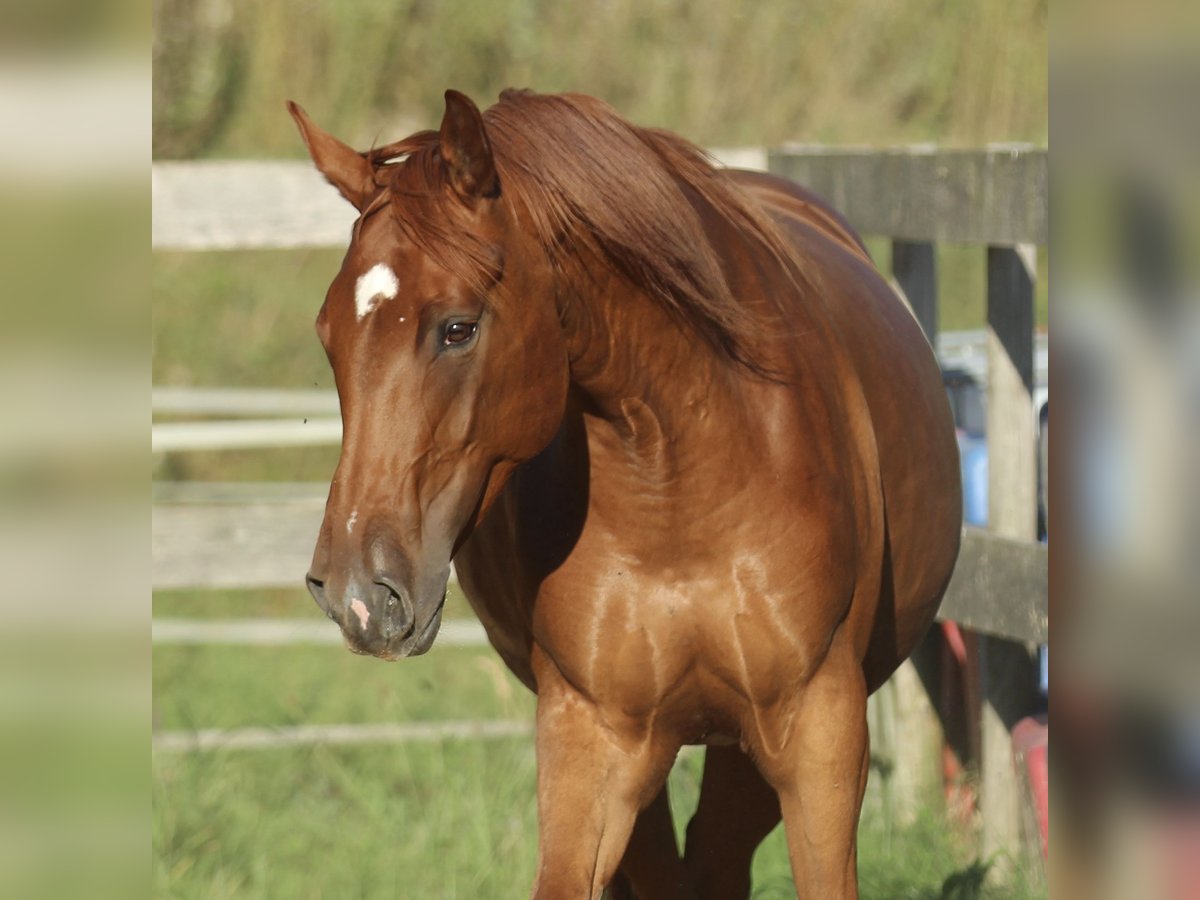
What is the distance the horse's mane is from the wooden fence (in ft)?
5.73

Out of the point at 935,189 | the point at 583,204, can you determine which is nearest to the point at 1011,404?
the point at 935,189

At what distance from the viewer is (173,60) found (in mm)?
10461

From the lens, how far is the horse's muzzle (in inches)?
76.7

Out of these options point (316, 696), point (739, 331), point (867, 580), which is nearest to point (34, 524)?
point (739, 331)

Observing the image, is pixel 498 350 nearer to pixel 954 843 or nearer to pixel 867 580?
pixel 867 580

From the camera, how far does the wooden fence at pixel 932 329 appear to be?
13.3ft

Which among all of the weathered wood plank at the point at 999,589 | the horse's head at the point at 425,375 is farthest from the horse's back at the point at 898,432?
the horse's head at the point at 425,375

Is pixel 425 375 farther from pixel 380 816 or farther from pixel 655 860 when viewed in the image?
pixel 380 816

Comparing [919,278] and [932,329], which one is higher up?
[919,278]

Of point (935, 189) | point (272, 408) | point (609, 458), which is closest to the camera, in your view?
point (609, 458)

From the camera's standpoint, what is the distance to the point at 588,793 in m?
Answer: 2.59

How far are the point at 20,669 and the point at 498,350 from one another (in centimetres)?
133

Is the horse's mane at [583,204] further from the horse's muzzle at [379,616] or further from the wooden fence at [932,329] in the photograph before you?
the wooden fence at [932,329]

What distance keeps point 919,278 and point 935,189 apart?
35cm
